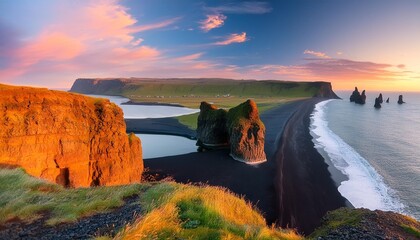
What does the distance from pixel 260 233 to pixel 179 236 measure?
341 cm

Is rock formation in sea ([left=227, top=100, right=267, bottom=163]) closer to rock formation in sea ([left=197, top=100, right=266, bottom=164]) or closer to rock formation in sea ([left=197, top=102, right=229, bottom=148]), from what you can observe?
rock formation in sea ([left=197, top=100, right=266, bottom=164])

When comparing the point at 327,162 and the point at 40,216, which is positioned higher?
the point at 40,216

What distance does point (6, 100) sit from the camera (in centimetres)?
2552

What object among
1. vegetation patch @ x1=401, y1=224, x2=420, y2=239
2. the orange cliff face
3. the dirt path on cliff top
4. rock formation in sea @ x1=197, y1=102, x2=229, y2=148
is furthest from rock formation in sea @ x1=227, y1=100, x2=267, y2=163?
vegetation patch @ x1=401, y1=224, x2=420, y2=239

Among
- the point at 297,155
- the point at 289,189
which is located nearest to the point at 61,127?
the point at 289,189

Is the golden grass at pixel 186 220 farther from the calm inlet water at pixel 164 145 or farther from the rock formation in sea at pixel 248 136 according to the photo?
the calm inlet water at pixel 164 145

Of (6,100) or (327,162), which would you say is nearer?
(6,100)

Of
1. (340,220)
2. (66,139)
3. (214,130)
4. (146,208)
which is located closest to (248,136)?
(214,130)

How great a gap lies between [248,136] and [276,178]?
37.2ft

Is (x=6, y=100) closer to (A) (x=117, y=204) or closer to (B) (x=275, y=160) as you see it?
(A) (x=117, y=204)

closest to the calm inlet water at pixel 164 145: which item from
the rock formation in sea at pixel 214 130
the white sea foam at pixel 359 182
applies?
the rock formation in sea at pixel 214 130

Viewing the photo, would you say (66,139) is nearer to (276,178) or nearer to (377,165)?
(276,178)

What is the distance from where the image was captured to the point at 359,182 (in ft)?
129

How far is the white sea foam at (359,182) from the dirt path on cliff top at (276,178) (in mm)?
2042
